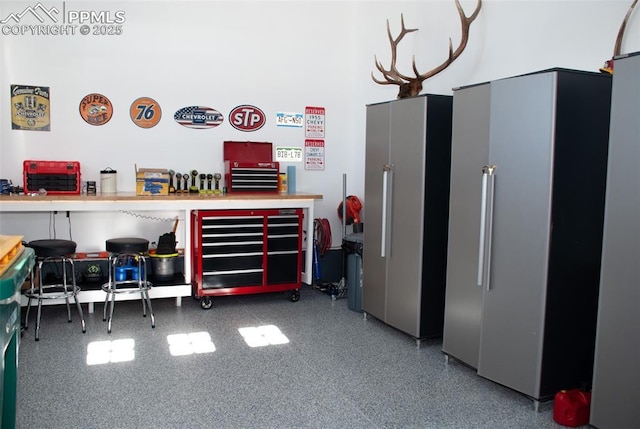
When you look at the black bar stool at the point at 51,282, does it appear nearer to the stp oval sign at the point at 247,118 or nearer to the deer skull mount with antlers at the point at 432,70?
the stp oval sign at the point at 247,118

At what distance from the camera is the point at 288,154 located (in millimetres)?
6137

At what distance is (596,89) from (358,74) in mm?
3477

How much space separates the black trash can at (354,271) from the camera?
507cm

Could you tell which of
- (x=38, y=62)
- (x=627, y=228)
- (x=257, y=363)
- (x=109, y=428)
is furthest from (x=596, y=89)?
(x=38, y=62)

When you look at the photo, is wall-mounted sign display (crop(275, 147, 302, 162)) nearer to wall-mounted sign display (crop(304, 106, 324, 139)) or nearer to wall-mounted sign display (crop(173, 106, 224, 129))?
wall-mounted sign display (crop(304, 106, 324, 139))

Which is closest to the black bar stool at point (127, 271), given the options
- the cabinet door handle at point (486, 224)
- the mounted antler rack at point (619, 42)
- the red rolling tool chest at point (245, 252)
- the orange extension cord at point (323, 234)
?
the red rolling tool chest at point (245, 252)

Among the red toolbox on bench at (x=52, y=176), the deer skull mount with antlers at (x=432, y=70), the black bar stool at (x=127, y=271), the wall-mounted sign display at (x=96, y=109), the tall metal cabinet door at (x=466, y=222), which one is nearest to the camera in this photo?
the tall metal cabinet door at (x=466, y=222)

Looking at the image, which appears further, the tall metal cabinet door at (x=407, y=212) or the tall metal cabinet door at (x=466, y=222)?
the tall metal cabinet door at (x=407, y=212)


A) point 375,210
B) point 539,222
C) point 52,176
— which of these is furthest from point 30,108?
point 539,222

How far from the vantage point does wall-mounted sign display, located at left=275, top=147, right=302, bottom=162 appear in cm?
609

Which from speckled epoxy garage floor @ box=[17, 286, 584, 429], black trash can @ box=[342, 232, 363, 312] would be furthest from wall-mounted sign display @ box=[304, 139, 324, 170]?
speckled epoxy garage floor @ box=[17, 286, 584, 429]

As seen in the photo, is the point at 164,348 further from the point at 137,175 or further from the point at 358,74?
the point at 358,74

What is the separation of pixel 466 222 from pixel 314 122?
3021mm

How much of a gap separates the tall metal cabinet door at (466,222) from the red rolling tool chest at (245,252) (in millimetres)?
2050
